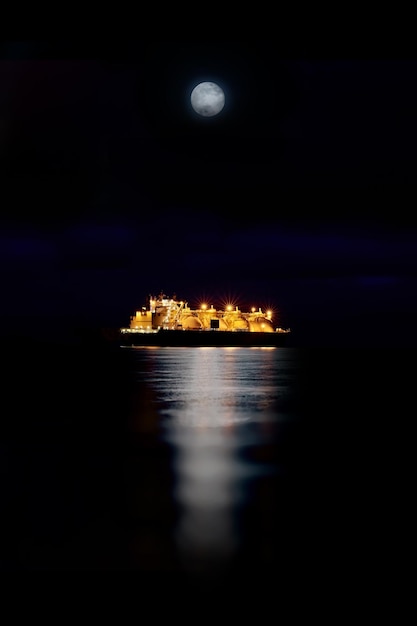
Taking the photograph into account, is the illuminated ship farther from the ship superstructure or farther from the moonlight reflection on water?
the moonlight reflection on water

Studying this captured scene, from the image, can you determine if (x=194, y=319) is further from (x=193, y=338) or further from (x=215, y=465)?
(x=215, y=465)

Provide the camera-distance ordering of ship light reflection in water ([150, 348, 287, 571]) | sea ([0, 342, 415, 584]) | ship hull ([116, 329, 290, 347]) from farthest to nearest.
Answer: ship hull ([116, 329, 290, 347])
ship light reflection in water ([150, 348, 287, 571])
sea ([0, 342, 415, 584])

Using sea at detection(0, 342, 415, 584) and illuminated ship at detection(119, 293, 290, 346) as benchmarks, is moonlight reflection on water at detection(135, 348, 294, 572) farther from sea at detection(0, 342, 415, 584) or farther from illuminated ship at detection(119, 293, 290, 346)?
illuminated ship at detection(119, 293, 290, 346)

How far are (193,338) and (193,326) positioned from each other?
11.0ft

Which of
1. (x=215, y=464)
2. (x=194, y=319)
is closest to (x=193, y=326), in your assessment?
(x=194, y=319)

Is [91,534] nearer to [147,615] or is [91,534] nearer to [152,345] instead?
[147,615]

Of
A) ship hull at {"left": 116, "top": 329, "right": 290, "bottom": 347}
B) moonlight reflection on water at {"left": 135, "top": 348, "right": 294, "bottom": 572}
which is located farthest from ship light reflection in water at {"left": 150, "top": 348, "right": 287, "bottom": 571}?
ship hull at {"left": 116, "top": 329, "right": 290, "bottom": 347}

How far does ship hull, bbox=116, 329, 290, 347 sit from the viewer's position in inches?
4540

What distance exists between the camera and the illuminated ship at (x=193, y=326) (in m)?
Result: 117

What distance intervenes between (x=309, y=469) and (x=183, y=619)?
6.73 meters

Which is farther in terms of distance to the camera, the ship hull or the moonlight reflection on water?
the ship hull

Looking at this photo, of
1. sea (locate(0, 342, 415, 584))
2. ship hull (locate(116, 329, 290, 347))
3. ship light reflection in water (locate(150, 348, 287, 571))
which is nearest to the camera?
sea (locate(0, 342, 415, 584))

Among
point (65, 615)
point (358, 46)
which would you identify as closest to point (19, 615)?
point (65, 615)

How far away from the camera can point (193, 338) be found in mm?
116312
